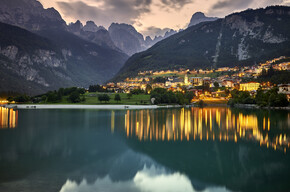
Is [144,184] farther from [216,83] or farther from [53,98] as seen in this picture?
[216,83]

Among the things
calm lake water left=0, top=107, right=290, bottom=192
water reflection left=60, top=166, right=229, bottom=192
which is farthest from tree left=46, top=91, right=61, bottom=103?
water reflection left=60, top=166, right=229, bottom=192

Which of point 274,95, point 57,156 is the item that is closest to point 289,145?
point 57,156

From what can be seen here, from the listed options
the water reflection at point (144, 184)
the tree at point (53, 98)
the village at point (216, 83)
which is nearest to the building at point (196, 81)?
the village at point (216, 83)

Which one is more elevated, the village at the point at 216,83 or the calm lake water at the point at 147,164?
the village at the point at 216,83

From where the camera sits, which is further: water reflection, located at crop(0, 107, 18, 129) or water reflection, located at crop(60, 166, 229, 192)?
water reflection, located at crop(0, 107, 18, 129)

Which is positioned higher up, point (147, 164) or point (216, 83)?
point (216, 83)

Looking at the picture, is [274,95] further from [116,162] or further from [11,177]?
[11,177]

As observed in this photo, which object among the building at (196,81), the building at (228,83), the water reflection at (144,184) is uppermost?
the building at (196,81)

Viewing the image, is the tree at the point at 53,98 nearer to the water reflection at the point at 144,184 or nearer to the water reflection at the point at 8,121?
the water reflection at the point at 8,121

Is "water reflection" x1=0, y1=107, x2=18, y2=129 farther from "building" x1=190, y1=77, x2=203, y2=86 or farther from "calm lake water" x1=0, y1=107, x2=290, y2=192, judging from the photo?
"building" x1=190, y1=77, x2=203, y2=86

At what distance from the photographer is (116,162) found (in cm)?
1625

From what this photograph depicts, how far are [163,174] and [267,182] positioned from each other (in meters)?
5.35

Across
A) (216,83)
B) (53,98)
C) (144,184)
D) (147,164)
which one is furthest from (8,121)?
(216,83)

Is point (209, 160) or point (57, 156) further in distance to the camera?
point (57, 156)
